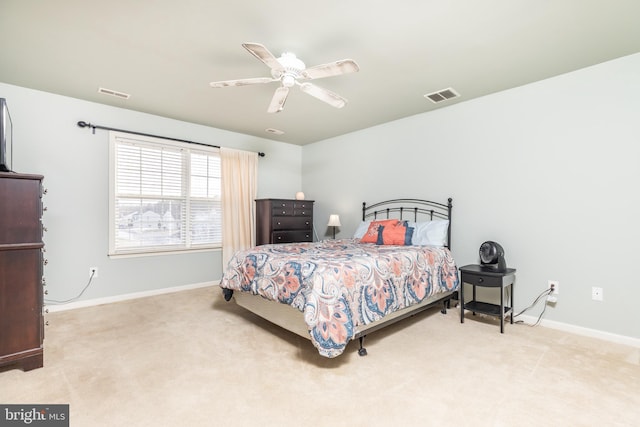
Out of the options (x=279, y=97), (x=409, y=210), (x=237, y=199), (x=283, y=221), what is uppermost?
(x=279, y=97)

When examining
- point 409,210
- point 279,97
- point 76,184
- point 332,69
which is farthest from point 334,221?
point 76,184

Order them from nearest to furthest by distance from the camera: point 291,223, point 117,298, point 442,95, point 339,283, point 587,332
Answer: point 339,283 < point 587,332 < point 442,95 < point 117,298 < point 291,223

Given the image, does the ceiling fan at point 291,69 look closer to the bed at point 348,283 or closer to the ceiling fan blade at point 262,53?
the ceiling fan blade at point 262,53

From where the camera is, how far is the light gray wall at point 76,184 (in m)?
3.36

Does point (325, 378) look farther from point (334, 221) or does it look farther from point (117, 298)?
point (117, 298)

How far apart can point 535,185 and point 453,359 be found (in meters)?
2.00

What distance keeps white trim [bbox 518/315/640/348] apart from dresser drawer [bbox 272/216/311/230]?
10.8ft

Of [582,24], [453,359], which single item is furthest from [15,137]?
[582,24]

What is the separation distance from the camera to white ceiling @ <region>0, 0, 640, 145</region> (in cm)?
201

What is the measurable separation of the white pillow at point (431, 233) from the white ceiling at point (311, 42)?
4.86 ft

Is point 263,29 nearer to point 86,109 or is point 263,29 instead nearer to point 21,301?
point 21,301

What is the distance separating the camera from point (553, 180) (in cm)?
297

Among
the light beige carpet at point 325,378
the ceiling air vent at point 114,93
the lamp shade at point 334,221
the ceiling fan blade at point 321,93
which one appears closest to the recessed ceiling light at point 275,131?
the lamp shade at point 334,221

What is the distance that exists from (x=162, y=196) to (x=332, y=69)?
3188 millimetres
